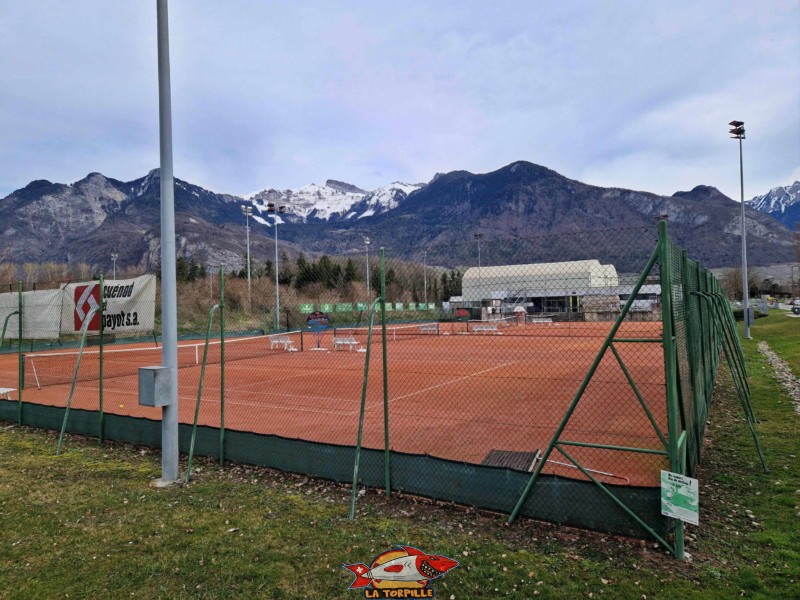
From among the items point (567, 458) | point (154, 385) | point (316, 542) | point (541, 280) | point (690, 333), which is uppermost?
point (541, 280)

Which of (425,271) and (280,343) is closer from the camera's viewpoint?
(425,271)

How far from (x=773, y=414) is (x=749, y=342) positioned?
72.3 feet

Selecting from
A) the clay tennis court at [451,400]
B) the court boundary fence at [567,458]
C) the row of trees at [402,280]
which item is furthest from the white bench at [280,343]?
the court boundary fence at [567,458]

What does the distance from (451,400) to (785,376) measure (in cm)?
1017

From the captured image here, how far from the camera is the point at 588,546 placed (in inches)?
183

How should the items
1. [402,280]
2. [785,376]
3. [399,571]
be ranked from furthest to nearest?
1. [785,376]
2. [402,280]
3. [399,571]

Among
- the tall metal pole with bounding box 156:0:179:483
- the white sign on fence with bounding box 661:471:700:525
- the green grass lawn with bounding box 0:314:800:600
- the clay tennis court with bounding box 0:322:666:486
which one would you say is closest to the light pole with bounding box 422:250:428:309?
the clay tennis court with bounding box 0:322:666:486

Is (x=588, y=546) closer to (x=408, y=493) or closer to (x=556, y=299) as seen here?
(x=408, y=493)

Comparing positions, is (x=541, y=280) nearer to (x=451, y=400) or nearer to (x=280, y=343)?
(x=451, y=400)

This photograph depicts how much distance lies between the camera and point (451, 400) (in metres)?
12.4

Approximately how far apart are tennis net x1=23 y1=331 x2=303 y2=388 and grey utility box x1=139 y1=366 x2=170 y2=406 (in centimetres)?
673

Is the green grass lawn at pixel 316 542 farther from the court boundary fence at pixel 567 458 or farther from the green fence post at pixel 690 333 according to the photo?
the green fence post at pixel 690 333

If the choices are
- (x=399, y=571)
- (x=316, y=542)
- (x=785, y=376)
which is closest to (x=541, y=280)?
(x=399, y=571)

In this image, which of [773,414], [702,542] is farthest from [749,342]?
[702,542]
